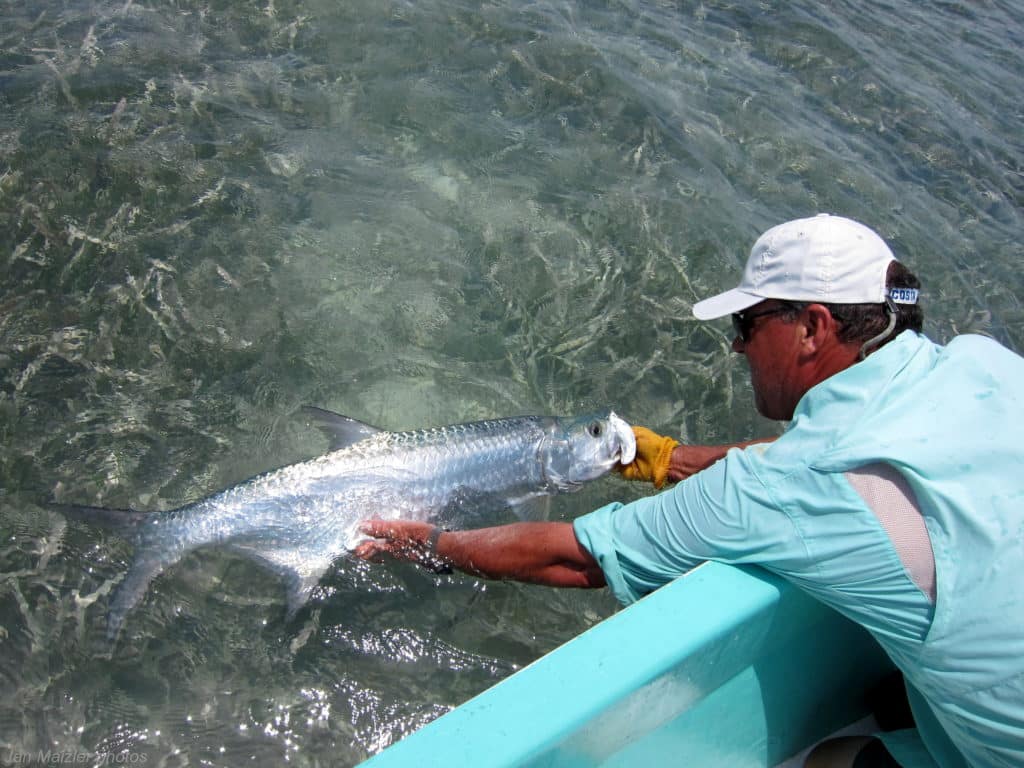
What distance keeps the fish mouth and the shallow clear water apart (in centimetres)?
48

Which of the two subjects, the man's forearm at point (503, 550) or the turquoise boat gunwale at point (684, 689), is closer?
the turquoise boat gunwale at point (684, 689)

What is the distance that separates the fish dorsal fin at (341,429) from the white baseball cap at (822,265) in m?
1.90

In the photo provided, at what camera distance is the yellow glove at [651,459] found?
3.78 m

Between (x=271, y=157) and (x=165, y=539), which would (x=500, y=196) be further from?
(x=165, y=539)

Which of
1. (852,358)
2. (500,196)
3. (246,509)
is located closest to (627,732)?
(852,358)

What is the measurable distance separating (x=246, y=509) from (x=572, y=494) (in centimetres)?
168

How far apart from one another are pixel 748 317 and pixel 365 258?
3408 millimetres

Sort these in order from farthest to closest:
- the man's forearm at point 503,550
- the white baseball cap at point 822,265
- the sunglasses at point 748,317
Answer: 1. the man's forearm at point 503,550
2. the sunglasses at point 748,317
3. the white baseball cap at point 822,265

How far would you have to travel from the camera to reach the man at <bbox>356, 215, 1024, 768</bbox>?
181 cm

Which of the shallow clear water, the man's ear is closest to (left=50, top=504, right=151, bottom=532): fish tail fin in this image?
the shallow clear water

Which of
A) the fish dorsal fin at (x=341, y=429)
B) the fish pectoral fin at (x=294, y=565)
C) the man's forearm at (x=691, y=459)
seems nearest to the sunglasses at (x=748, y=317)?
the man's forearm at (x=691, y=459)

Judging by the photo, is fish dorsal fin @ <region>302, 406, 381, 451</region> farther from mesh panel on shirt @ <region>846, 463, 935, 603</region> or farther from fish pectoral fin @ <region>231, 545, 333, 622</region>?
mesh panel on shirt @ <region>846, 463, 935, 603</region>

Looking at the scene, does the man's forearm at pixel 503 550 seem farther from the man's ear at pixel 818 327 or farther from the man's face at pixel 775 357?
the man's ear at pixel 818 327

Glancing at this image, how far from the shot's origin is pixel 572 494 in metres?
4.12
